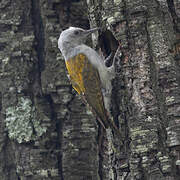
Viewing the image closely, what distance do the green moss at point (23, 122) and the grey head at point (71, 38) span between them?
782mm

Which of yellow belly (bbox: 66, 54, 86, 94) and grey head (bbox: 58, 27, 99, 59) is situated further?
grey head (bbox: 58, 27, 99, 59)

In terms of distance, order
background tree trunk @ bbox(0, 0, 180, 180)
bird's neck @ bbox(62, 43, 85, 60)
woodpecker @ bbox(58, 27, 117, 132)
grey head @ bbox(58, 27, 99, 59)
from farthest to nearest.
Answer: bird's neck @ bbox(62, 43, 85, 60) → grey head @ bbox(58, 27, 99, 59) → woodpecker @ bbox(58, 27, 117, 132) → background tree trunk @ bbox(0, 0, 180, 180)

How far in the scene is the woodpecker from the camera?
15.9 ft

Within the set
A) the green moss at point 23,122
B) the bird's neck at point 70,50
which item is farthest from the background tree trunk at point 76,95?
the bird's neck at point 70,50

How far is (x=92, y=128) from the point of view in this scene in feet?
16.3

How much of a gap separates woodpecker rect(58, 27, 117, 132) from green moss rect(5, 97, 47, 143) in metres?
0.59

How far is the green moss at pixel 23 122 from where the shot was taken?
4984mm

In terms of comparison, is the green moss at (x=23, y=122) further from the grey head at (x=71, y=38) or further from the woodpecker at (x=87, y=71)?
the grey head at (x=71, y=38)

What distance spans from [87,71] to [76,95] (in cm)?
37

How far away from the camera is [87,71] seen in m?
5.24

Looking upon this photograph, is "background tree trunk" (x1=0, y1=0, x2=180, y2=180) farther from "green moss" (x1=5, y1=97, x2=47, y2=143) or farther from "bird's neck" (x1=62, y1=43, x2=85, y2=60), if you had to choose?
"bird's neck" (x1=62, y1=43, x2=85, y2=60)

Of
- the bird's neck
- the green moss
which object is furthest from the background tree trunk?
the bird's neck

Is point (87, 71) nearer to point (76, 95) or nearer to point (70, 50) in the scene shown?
point (76, 95)

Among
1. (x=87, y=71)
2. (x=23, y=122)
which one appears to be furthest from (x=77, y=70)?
(x=23, y=122)
